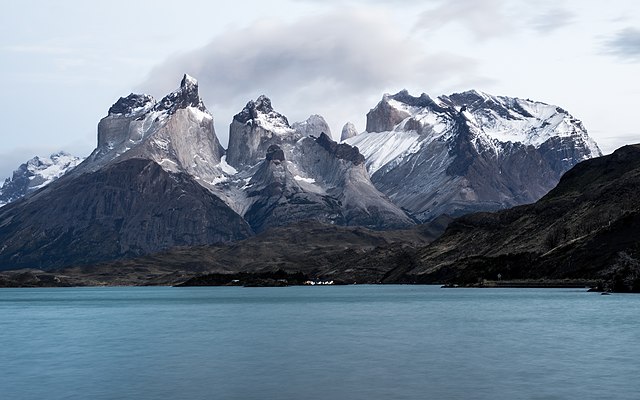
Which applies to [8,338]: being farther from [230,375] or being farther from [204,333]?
[230,375]

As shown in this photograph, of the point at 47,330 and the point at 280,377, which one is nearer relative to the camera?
the point at 280,377

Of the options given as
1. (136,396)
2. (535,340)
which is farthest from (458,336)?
(136,396)

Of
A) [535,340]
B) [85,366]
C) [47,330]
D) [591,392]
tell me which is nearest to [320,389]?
[591,392]

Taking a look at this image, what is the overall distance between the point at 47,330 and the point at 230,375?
87.4 metres

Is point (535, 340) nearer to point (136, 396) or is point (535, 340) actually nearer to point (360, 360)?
point (360, 360)

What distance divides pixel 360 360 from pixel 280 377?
51.5ft

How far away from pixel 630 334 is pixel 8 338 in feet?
345

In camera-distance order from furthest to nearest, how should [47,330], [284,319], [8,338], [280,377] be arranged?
1. [284,319]
2. [47,330]
3. [8,338]
4. [280,377]

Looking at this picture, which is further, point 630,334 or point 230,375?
point 630,334

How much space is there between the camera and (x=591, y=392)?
3265 inches

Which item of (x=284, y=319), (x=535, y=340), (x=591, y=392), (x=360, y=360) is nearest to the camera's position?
(x=591, y=392)

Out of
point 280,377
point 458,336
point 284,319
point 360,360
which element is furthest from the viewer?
point 284,319

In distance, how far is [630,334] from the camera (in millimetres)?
133625

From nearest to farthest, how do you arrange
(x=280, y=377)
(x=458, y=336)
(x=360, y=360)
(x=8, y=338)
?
(x=280, y=377) < (x=360, y=360) < (x=458, y=336) < (x=8, y=338)
